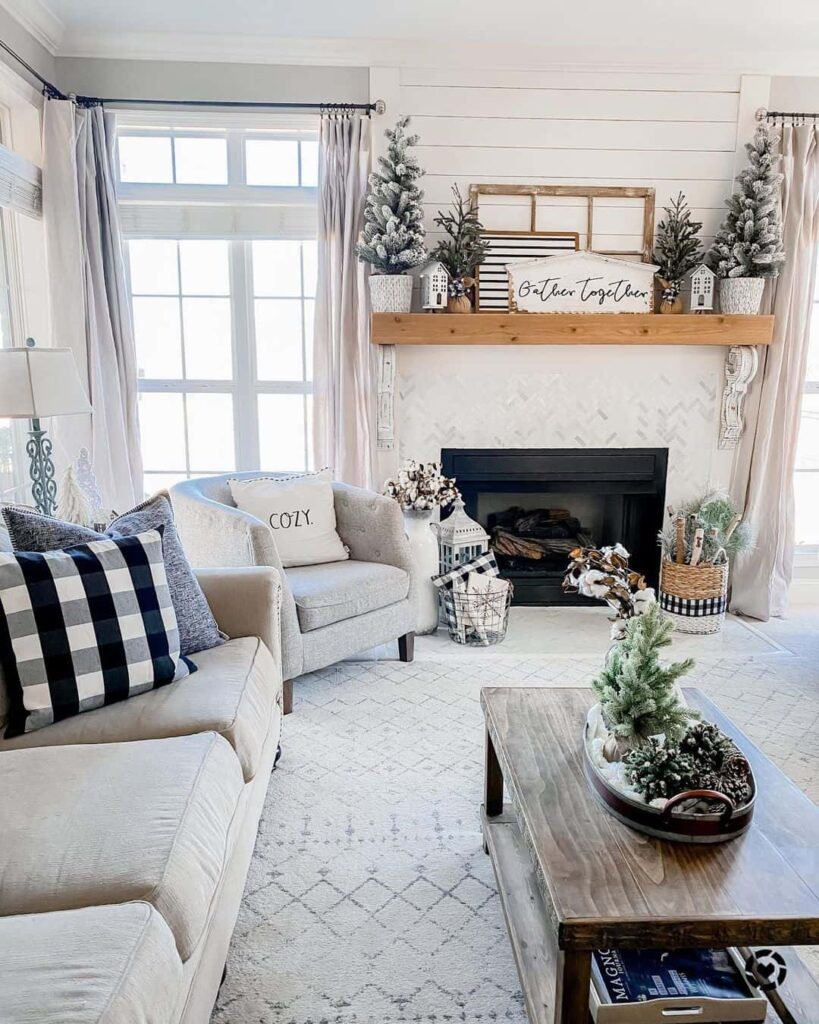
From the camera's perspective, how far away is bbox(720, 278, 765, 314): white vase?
3.61m

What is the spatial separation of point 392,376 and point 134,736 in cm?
242

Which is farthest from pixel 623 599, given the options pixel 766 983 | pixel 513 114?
pixel 513 114

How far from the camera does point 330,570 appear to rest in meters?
3.07

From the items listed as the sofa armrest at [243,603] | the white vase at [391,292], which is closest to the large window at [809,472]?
the white vase at [391,292]

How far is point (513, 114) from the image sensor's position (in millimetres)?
3666

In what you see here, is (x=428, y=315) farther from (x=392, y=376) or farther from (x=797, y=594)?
(x=797, y=594)

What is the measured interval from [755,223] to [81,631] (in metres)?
3.35

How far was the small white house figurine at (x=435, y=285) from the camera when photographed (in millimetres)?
3561

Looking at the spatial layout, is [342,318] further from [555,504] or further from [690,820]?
[690,820]

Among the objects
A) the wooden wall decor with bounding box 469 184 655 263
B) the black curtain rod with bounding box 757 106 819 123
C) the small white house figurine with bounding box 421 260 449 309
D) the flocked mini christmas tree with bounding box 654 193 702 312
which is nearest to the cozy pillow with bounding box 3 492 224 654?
the small white house figurine with bounding box 421 260 449 309

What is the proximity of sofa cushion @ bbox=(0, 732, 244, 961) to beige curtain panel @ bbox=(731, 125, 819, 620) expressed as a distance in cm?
318

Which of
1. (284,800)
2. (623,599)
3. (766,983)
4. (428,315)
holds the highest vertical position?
(428,315)

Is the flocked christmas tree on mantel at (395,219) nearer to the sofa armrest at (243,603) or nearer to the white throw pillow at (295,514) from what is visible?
the white throw pillow at (295,514)

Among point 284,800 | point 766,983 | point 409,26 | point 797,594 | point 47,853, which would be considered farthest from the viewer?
point 797,594
